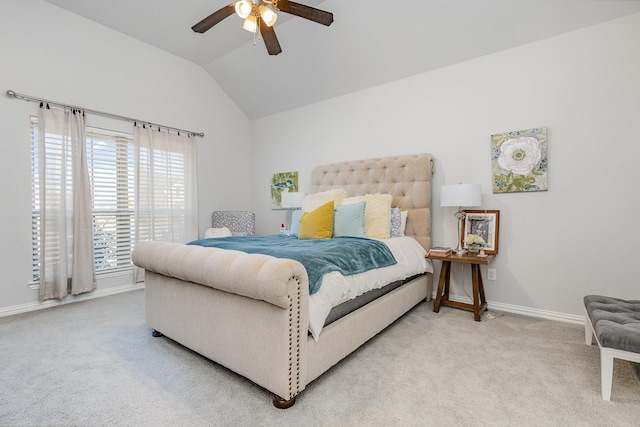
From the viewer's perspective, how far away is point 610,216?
8.43 feet

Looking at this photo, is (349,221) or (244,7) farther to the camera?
(349,221)

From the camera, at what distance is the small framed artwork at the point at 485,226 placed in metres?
3.05

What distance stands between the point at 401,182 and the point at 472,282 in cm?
130

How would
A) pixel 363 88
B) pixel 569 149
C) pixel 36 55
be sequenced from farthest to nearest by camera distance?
pixel 363 88
pixel 36 55
pixel 569 149

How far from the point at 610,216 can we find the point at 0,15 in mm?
5868

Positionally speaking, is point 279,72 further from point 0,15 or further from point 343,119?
point 0,15

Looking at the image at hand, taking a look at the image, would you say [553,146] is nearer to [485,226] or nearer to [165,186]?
[485,226]

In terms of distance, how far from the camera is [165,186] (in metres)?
4.19

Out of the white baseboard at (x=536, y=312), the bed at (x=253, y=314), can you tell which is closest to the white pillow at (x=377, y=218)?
the bed at (x=253, y=314)

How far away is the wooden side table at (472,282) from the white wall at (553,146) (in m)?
0.21

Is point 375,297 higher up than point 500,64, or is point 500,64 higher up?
point 500,64

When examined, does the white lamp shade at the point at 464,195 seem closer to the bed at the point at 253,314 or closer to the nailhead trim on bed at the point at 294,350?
the bed at the point at 253,314

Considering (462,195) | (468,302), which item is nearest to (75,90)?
(462,195)

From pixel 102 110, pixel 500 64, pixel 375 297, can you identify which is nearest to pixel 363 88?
pixel 500 64
